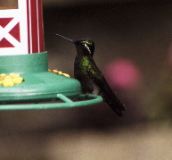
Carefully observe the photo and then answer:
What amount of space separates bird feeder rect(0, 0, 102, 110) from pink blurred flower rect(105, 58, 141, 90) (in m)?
1.80

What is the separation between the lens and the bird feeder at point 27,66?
3.00m

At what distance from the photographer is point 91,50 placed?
3.69 meters

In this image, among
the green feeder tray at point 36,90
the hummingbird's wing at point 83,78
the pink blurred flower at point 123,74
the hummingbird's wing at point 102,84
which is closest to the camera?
the green feeder tray at point 36,90

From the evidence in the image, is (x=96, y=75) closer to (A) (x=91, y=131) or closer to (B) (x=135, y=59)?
(B) (x=135, y=59)

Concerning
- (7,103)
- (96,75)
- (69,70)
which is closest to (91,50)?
(96,75)

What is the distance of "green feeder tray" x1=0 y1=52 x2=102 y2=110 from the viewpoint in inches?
115

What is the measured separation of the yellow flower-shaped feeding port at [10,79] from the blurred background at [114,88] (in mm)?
1987

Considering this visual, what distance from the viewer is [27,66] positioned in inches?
128

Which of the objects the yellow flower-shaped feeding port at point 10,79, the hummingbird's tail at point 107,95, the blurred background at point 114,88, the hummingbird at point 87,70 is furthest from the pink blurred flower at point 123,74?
the yellow flower-shaped feeding port at point 10,79

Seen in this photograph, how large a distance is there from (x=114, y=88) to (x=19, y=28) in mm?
1969

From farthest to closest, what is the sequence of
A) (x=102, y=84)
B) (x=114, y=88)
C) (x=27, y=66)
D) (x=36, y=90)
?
(x=114, y=88), (x=102, y=84), (x=27, y=66), (x=36, y=90)

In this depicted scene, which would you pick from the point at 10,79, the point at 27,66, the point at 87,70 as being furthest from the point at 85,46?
the point at 10,79

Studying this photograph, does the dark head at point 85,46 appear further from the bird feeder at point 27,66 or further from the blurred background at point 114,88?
the blurred background at point 114,88

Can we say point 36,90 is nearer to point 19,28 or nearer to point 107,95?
point 19,28
